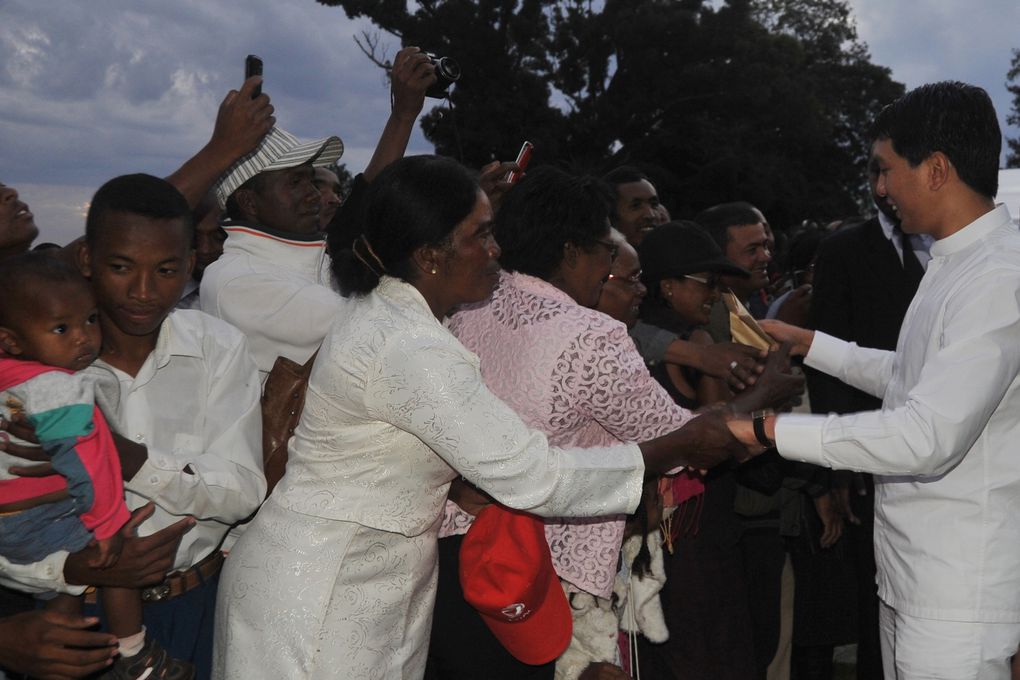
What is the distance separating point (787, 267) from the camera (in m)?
8.23

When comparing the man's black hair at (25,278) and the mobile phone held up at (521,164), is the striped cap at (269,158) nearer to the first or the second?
the mobile phone held up at (521,164)

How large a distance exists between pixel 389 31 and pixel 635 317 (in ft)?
81.2

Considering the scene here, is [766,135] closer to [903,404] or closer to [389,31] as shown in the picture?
[389,31]

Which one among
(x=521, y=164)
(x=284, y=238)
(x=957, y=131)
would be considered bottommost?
(x=284, y=238)

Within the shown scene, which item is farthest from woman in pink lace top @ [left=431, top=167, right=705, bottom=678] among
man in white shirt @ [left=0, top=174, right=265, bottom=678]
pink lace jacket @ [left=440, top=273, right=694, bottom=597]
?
man in white shirt @ [left=0, top=174, right=265, bottom=678]

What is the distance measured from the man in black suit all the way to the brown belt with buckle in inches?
120

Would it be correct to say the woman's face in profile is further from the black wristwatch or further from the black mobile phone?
the black mobile phone

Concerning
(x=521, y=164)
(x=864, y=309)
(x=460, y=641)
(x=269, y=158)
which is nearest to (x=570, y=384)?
(x=460, y=641)

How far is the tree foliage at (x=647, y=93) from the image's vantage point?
26.6 m

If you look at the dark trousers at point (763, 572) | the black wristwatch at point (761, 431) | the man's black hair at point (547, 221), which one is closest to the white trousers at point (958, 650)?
the black wristwatch at point (761, 431)

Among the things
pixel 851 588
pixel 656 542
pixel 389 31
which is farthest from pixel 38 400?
pixel 389 31

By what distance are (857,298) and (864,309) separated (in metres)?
0.07

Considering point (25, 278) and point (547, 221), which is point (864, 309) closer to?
point (547, 221)

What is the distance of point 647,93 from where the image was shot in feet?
99.0
